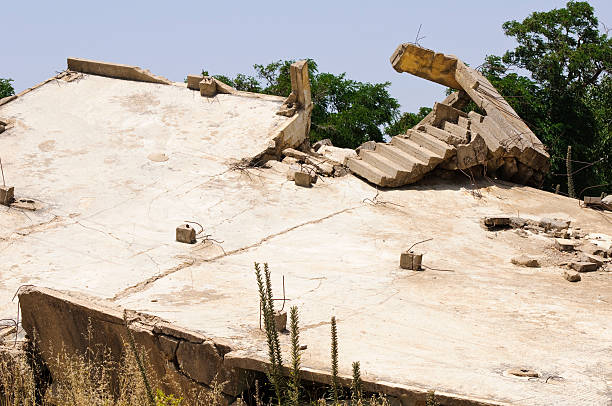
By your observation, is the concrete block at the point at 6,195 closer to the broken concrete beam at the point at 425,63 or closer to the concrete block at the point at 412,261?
the concrete block at the point at 412,261

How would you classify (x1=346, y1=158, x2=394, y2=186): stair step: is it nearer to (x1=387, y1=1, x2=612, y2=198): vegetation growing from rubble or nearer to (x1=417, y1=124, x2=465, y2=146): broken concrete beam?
(x1=417, y1=124, x2=465, y2=146): broken concrete beam

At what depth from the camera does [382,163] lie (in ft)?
47.2

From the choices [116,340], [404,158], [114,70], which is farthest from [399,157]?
[116,340]

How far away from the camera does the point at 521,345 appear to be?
7.90m

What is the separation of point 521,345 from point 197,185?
6802 mm

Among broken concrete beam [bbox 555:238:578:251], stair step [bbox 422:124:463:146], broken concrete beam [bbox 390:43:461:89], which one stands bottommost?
broken concrete beam [bbox 555:238:578:251]

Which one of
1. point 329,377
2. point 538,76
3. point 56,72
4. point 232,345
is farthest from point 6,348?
point 538,76

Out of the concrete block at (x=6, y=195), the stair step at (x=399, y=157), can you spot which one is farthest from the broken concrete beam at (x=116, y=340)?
the stair step at (x=399, y=157)

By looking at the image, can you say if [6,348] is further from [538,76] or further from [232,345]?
[538,76]

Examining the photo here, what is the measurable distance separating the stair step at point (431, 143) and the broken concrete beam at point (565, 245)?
3075 mm

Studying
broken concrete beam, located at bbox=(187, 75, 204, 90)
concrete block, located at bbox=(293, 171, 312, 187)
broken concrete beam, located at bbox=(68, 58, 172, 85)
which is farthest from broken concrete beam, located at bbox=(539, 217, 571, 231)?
broken concrete beam, located at bbox=(68, 58, 172, 85)

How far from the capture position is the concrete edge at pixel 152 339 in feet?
22.3

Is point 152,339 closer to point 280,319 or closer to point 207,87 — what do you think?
point 280,319

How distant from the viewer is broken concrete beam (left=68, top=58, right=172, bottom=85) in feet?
57.2
